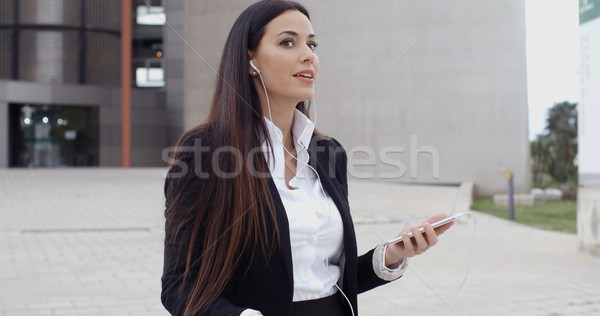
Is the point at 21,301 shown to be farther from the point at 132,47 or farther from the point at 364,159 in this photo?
the point at 132,47

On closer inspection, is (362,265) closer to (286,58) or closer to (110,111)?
(286,58)

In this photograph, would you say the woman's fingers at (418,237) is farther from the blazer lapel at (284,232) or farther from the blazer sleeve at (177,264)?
the blazer sleeve at (177,264)

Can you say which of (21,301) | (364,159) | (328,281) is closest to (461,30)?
(364,159)

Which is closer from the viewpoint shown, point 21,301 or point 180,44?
point 21,301

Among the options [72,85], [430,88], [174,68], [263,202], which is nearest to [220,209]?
[263,202]

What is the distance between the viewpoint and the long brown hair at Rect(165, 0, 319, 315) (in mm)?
1494

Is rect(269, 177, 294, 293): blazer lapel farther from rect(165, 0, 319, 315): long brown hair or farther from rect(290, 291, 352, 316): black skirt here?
rect(290, 291, 352, 316): black skirt

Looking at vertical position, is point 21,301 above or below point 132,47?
below

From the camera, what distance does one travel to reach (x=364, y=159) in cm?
1861

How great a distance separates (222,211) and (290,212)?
0.71ft

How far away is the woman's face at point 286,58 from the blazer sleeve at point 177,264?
13.7 inches

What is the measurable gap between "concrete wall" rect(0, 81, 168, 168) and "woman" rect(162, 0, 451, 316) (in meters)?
27.1

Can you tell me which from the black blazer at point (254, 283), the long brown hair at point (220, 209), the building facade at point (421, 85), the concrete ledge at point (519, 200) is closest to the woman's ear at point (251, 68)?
the long brown hair at point (220, 209)

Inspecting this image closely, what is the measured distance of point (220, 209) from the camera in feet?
4.90
